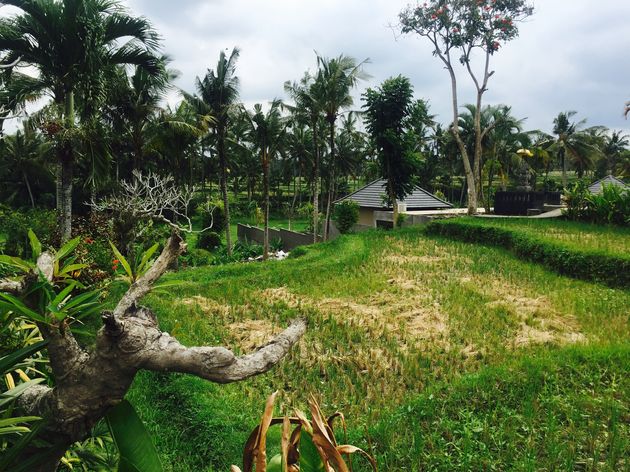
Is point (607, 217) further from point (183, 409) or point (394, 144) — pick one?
point (183, 409)

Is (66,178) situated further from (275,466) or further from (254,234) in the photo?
(254,234)

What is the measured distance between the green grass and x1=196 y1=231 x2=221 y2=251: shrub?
511 inches

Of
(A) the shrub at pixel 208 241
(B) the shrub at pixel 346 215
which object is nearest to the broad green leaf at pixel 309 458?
(B) the shrub at pixel 346 215

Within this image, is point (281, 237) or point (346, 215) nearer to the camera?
point (346, 215)

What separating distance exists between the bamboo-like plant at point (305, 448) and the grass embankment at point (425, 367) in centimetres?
16

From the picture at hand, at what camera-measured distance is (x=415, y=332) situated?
20.7 feet

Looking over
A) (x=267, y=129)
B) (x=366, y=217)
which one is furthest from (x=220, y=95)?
(x=366, y=217)

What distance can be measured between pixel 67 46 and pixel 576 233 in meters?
12.6

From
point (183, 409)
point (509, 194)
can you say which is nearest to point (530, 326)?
point (183, 409)

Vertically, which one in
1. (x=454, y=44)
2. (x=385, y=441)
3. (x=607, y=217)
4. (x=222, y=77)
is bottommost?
(x=385, y=441)

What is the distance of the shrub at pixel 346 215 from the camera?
21.8 metres

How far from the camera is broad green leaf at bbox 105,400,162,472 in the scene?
100cm

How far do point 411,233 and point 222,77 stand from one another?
9.51 m

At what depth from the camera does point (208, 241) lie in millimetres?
23000
